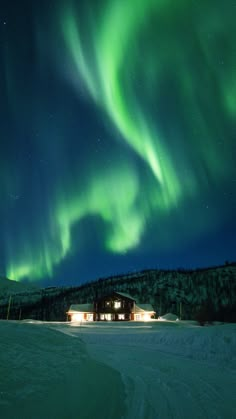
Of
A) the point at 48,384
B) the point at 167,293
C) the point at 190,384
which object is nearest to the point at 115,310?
the point at 190,384

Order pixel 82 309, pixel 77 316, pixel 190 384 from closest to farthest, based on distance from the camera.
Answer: pixel 190 384, pixel 77 316, pixel 82 309

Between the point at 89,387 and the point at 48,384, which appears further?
the point at 89,387

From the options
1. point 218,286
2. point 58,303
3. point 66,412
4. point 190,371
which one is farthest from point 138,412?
point 218,286

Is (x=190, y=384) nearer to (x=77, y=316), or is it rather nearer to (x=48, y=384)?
(x=48, y=384)

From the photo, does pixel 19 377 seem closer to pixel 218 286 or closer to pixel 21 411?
pixel 21 411

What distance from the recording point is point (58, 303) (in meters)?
166

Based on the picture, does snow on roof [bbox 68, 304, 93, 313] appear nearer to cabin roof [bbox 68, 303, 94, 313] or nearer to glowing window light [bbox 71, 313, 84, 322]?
cabin roof [bbox 68, 303, 94, 313]

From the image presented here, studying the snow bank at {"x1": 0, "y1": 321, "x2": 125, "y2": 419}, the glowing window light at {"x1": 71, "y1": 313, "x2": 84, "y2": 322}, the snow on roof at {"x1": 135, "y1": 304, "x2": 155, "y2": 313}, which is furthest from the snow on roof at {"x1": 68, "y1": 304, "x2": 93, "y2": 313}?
the snow bank at {"x1": 0, "y1": 321, "x2": 125, "y2": 419}

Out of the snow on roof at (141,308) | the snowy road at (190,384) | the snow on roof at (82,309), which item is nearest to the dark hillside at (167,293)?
the snow on roof at (141,308)

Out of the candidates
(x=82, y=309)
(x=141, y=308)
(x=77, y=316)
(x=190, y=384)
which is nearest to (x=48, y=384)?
(x=190, y=384)

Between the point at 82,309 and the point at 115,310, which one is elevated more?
the point at 82,309

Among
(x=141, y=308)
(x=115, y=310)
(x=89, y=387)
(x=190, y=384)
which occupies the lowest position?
(x=190, y=384)

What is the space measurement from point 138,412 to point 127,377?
177 inches

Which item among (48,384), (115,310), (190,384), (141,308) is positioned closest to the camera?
(48,384)
